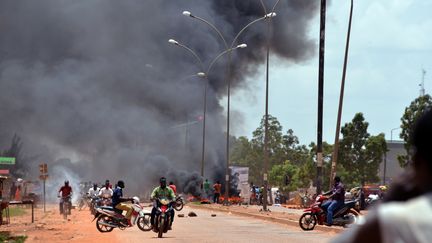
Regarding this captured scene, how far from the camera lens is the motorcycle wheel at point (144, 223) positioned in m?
25.8

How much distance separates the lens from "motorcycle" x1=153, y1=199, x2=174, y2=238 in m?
22.6

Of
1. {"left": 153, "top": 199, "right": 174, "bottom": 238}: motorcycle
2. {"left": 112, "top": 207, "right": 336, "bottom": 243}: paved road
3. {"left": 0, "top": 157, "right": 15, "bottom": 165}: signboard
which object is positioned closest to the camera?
{"left": 112, "top": 207, "right": 336, "bottom": 243}: paved road

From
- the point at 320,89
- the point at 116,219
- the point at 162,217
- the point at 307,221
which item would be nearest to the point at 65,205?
the point at 320,89

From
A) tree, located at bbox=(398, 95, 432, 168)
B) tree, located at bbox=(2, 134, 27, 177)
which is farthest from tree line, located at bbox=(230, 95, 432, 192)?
tree, located at bbox=(2, 134, 27, 177)

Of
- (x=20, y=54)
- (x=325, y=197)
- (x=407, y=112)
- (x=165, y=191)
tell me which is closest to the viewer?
(x=165, y=191)

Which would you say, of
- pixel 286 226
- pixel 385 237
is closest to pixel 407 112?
pixel 286 226

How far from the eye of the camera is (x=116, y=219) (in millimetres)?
25438

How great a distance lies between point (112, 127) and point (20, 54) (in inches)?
392

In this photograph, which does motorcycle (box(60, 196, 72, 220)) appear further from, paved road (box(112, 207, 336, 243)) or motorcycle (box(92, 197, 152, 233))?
motorcycle (box(92, 197, 152, 233))

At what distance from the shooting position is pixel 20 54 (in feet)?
221

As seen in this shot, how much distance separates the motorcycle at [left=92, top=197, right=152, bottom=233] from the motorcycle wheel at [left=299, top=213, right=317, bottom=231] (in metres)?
4.00

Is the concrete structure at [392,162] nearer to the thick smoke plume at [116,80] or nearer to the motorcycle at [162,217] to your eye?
the thick smoke plume at [116,80]

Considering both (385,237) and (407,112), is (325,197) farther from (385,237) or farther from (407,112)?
(407,112)

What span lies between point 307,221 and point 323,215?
991 millimetres
